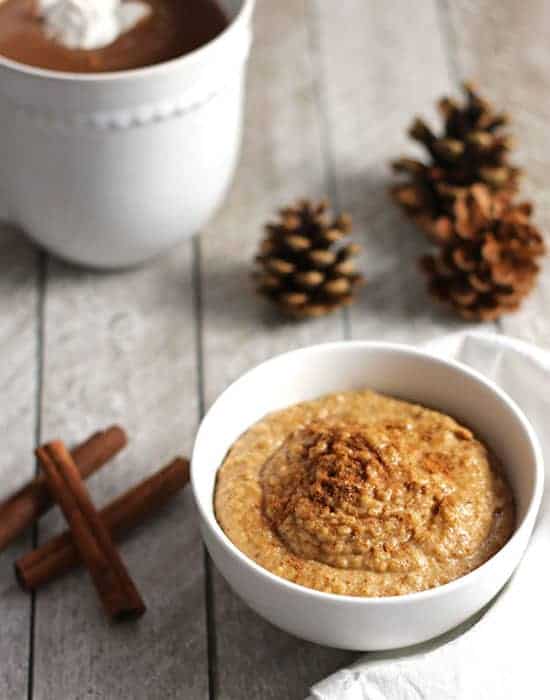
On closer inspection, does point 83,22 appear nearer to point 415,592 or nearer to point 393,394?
point 393,394

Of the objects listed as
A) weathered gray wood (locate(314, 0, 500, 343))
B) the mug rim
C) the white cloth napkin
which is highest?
the mug rim

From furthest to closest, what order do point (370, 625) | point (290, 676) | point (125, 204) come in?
point (125, 204)
point (290, 676)
point (370, 625)

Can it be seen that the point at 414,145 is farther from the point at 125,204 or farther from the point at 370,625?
the point at 370,625

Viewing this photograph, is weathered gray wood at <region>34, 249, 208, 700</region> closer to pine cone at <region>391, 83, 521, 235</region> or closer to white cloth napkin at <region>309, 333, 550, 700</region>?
white cloth napkin at <region>309, 333, 550, 700</region>

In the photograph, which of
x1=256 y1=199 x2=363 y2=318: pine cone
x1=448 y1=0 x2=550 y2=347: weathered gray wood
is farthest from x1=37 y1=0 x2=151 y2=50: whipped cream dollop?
x1=448 y1=0 x2=550 y2=347: weathered gray wood

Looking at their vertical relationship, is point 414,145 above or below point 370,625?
below

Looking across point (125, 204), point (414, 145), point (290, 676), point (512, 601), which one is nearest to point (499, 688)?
point (512, 601)
